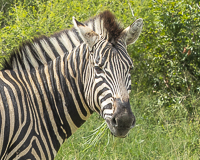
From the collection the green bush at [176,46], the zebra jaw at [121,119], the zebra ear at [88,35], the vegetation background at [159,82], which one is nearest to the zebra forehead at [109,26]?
the zebra ear at [88,35]

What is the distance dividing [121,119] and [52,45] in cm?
123

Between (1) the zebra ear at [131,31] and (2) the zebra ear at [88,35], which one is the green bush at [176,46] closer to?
(1) the zebra ear at [131,31]

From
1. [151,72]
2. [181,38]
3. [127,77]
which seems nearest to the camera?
[127,77]

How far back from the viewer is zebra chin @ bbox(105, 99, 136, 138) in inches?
104

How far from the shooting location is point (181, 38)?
7.01 m

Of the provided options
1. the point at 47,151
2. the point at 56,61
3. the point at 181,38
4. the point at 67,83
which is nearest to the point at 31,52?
the point at 56,61

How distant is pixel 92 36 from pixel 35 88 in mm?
812

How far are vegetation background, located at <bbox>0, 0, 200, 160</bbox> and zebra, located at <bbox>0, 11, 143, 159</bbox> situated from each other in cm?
199

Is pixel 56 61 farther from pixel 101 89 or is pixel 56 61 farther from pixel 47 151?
pixel 47 151

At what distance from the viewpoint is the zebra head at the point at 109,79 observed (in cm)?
268

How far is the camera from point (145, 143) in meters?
5.70

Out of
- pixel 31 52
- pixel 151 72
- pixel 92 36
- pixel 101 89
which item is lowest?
pixel 151 72

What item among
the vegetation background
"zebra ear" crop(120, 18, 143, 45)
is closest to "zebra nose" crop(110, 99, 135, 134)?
"zebra ear" crop(120, 18, 143, 45)

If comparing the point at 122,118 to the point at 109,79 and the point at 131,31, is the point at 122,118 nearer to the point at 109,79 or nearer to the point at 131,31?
the point at 109,79
